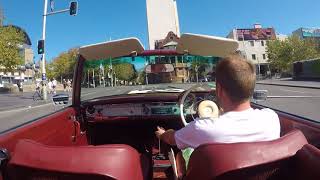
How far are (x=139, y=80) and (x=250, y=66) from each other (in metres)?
2.63

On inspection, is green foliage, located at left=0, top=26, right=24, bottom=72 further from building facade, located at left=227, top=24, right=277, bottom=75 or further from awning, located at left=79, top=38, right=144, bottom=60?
building facade, located at left=227, top=24, right=277, bottom=75

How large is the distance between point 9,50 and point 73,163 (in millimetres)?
41700

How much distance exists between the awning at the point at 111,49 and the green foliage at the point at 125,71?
1.37 ft

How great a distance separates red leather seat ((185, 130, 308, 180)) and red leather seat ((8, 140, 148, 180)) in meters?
0.36

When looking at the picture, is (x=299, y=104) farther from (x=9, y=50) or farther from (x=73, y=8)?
(x=9, y=50)

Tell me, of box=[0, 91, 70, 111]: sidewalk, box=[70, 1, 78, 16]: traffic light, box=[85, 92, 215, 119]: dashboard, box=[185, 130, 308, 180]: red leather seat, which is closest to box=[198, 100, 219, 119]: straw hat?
box=[185, 130, 308, 180]: red leather seat

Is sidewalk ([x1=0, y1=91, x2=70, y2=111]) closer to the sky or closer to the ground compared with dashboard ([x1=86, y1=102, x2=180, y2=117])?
closer to the ground

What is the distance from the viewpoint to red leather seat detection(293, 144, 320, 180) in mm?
2021

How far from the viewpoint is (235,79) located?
2.27 meters

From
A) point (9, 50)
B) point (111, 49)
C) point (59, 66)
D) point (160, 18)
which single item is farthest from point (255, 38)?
point (111, 49)

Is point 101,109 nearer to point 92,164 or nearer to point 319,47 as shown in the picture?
point 92,164

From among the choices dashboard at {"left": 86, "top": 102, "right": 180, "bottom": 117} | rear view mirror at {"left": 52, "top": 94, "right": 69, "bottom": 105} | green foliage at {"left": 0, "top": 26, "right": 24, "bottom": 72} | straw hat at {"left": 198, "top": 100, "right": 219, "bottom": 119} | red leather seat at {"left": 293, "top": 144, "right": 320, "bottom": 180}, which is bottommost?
red leather seat at {"left": 293, "top": 144, "right": 320, "bottom": 180}

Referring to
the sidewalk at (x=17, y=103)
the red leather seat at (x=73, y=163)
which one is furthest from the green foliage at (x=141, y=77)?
the sidewalk at (x=17, y=103)

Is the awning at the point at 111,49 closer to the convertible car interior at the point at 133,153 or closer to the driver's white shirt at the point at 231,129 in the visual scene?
the convertible car interior at the point at 133,153
